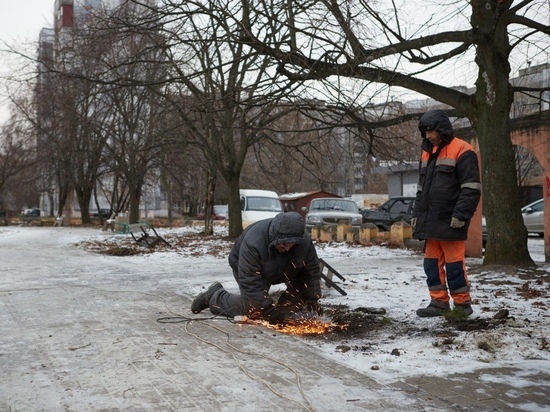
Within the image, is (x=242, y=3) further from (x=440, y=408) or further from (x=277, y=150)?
(x=277, y=150)

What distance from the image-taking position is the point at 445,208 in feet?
21.6

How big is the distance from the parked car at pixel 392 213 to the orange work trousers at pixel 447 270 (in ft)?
47.9

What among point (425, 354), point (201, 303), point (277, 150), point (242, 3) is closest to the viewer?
point (425, 354)

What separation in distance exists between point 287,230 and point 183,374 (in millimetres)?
1866

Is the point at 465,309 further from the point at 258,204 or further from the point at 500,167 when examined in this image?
the point at 258,204

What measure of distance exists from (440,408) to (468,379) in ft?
2.26

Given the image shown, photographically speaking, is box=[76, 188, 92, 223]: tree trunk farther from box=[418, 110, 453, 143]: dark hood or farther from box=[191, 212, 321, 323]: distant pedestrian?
box=[418, 110, 453, 143]: dark hood

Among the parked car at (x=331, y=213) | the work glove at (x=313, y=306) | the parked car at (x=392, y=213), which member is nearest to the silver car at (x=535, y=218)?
the parked car at (x=392, y=213)

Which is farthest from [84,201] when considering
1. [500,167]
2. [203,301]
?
[203,301]

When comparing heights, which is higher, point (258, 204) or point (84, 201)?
point (84, 201)

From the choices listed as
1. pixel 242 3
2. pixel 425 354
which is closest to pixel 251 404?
pixel 425 354

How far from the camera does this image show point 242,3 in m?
10.2

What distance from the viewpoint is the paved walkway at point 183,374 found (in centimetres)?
398

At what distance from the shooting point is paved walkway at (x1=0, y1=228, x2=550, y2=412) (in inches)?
157
